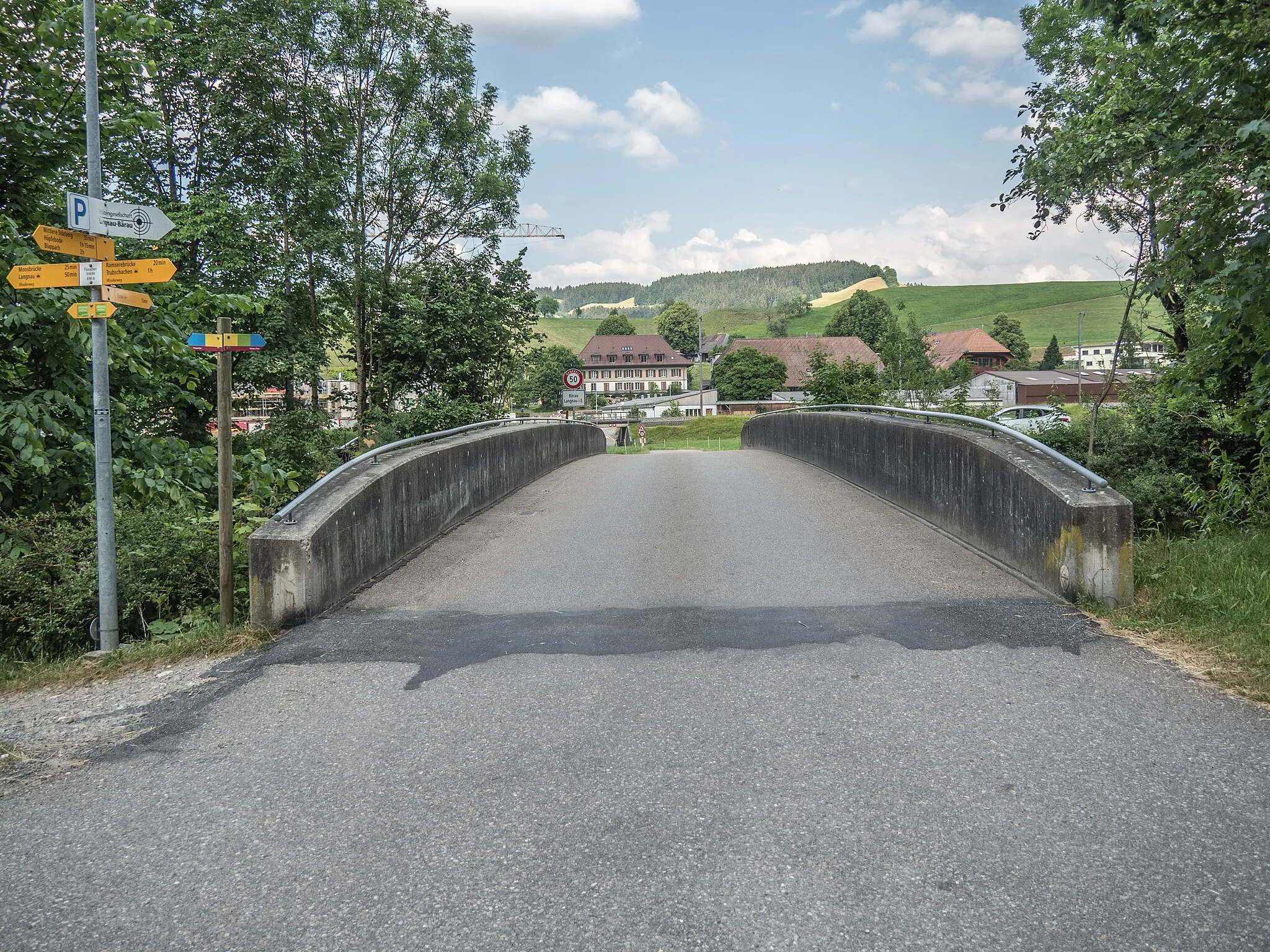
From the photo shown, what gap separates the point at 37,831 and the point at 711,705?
303cm

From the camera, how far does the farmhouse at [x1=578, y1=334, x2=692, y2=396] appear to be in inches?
6024

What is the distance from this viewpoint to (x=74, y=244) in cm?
638

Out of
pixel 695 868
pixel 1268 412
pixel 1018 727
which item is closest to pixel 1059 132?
pixel 1268 412

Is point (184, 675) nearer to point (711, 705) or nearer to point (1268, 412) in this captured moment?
point (711, 705)

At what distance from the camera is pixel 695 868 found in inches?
124

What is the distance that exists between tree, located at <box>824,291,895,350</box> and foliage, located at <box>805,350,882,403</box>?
9224cm

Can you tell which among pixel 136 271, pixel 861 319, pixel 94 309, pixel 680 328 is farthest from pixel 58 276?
pixel 680 328

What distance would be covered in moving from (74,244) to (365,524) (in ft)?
10.0

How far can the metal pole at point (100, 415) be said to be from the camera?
643 cm

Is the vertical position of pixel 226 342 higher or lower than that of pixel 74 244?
lower

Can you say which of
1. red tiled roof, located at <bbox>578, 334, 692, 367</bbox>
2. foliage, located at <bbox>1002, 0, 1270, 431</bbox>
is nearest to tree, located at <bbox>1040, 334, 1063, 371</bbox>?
red tiled roof, located at <bbox>578, 334, 692, 367</bbox>

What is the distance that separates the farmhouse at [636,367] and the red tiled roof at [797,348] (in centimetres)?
2206

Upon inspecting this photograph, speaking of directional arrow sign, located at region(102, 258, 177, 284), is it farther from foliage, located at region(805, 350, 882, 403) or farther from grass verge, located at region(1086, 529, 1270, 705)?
foliage, located at region(805, 350, 882, 403)

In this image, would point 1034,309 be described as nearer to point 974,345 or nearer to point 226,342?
point 974,345
